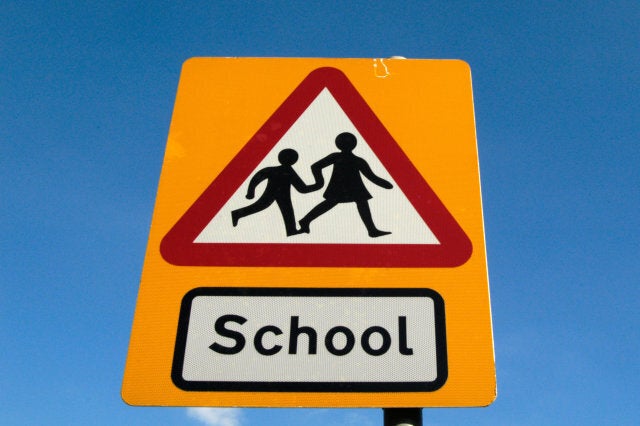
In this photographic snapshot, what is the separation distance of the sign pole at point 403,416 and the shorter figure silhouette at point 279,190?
16.6 inches

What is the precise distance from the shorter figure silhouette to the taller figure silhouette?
0.03 m

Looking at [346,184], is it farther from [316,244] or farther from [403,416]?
[403,416]

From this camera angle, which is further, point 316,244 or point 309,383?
point 316,244

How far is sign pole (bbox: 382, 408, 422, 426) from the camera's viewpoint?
3.23 feet

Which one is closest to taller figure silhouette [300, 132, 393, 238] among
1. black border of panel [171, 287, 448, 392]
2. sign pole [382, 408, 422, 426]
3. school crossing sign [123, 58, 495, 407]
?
school crossing sign [123, 58, 495, 407]

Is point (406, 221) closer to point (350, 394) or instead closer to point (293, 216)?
point (293, 216)

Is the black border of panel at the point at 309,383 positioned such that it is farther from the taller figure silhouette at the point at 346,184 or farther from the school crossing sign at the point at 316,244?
the taller figure silhouette at the point at 346,184

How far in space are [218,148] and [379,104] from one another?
44 cm

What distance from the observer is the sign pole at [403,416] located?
985 millimetres

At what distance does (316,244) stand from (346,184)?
6.7 inches

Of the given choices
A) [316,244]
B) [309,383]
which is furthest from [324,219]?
[309,383]

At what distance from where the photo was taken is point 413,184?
1.24 metres

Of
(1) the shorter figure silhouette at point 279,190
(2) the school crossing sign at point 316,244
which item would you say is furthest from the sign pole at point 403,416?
(1) the shorter figure silhouette at point 279,190

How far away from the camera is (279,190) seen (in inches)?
47.4
